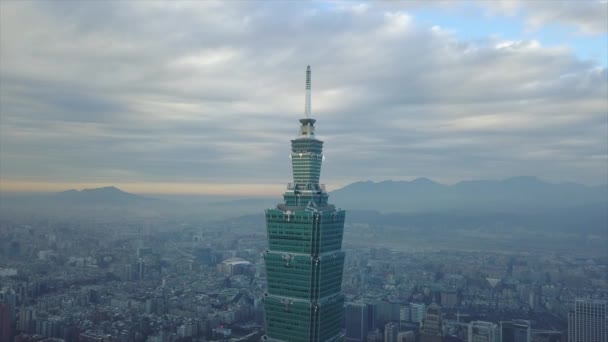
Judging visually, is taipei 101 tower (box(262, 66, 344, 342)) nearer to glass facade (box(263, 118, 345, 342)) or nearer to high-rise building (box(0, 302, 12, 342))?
glass facade (box(263, 118, 345, 342))

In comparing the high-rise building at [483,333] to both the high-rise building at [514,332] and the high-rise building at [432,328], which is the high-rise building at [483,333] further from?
the high-rise building at [432,328]

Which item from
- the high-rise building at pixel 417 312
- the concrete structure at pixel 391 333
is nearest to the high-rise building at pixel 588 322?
the high-rise building at pixel 417 312

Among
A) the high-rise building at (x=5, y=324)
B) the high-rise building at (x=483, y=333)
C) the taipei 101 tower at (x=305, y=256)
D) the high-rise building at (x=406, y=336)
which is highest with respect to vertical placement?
the taipei 101 tower at (x=305, y=256)

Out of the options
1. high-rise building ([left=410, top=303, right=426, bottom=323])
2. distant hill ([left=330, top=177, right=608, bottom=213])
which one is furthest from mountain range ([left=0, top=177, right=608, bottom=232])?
high-rise building ([left=410, top=303, right=426, bottom=323])

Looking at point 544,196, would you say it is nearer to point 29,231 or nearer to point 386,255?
point 386,255

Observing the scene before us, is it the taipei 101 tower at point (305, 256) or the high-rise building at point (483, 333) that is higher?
the taipei 101 tower at point (305, 256)
